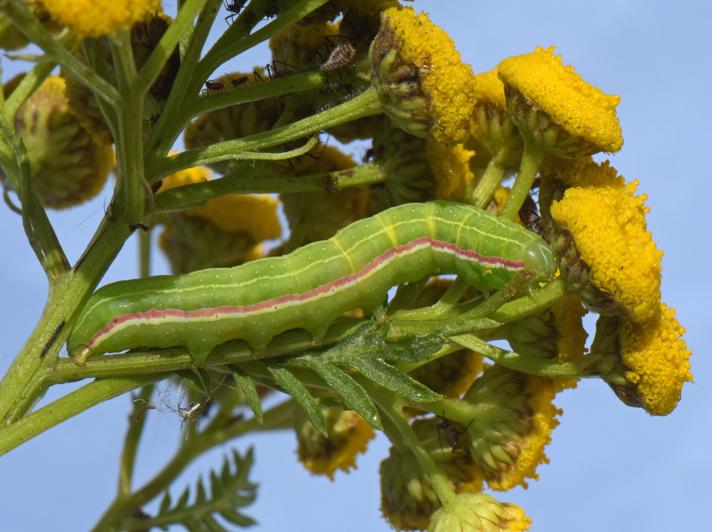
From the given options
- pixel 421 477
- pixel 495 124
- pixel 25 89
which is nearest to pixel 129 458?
pixel 421 477

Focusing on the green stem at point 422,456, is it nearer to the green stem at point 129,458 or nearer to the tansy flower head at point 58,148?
the green stem at point 129,458

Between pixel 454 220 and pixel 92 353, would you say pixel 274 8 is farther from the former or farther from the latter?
pixel 92 353

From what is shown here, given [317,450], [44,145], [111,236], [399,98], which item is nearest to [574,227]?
[399,98]

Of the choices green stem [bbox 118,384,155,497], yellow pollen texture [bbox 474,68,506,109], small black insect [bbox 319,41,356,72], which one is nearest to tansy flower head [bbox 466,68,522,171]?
yellow pollen texture [bbox 474,68,506,109]

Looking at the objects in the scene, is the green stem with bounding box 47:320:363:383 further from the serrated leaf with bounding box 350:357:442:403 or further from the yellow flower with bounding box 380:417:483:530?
the yellow flower with bounding box 380:417:483:530

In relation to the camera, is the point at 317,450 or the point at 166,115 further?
the point at 317,450

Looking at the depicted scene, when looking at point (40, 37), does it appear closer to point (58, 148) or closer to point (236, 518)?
point (58, 148)

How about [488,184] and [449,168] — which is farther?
[488,184]

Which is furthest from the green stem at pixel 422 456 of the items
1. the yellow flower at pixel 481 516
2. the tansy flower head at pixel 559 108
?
the tansy flower head at pixel 559 108
